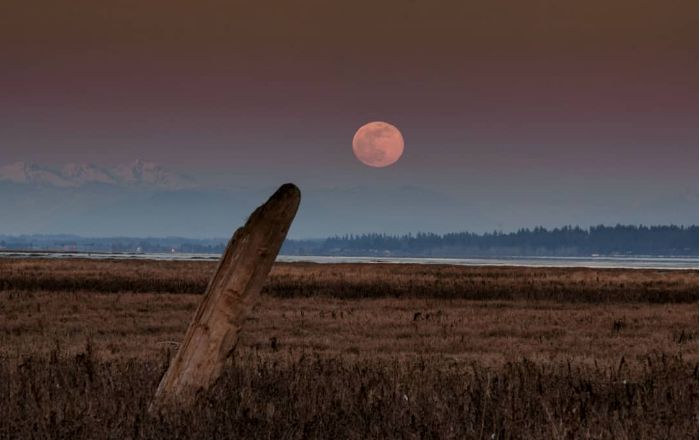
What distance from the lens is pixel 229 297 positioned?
23.6 feet

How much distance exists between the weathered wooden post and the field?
248 millimetres

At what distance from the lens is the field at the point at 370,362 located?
699cm

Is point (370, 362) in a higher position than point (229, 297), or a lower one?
lower

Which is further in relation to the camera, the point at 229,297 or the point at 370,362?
the point at 370,362

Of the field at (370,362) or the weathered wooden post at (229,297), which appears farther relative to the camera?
the weathered wooden post at (229,297)

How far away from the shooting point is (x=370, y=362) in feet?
46.3

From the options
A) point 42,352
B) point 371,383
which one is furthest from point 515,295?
point 371,383

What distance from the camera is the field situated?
6.99 m

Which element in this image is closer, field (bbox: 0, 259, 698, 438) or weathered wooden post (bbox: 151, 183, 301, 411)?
field (bbox: 0, 259, 698, 438)

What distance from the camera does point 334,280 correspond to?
163 feet

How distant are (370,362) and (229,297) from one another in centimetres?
722

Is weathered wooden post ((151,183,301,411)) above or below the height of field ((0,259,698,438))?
above

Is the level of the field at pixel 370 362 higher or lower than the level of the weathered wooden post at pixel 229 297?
lower

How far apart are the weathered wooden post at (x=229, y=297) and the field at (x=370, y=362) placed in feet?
0.81
